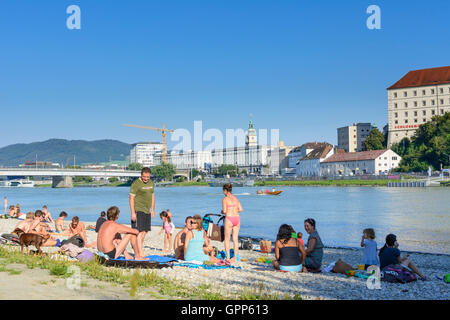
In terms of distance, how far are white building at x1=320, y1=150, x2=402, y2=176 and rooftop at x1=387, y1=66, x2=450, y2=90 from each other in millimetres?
21755

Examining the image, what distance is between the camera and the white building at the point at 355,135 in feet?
568

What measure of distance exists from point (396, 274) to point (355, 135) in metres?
171

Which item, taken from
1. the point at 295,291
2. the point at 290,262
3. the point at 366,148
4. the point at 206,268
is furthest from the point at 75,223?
the point at 366,148

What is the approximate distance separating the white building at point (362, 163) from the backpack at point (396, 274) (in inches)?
4429

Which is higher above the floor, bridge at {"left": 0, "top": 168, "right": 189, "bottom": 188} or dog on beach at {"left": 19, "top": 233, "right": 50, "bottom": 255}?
bridge at {"left": 0, "top": 168, "right": 189, "bottom": 188}

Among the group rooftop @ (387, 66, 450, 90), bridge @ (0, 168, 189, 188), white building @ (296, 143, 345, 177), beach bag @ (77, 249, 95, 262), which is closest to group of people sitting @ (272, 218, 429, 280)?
beach bag @ (77, 249, 95, 262)

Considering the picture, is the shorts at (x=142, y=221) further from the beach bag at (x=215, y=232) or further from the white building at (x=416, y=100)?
the white building at (x=416, y=100)

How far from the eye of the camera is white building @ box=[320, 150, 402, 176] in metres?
120

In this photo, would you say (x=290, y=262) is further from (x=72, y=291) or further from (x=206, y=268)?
(x=72, y=291)

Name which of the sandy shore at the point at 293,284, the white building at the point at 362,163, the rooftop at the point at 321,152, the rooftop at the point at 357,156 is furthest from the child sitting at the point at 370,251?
the rooftop at the point at 321,152

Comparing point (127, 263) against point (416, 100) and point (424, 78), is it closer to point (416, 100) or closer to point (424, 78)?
point (416, 100)

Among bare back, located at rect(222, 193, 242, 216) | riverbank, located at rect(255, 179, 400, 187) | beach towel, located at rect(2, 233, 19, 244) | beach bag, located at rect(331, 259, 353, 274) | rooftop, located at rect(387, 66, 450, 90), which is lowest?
riverbank, located at rect(255, 179, 400, 187)

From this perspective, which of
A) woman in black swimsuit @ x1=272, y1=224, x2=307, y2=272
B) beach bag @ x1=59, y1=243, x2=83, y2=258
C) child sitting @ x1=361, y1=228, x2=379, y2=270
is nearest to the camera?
woman in black swimsuit @ x1=272, y1=224, x2=307, y2=272

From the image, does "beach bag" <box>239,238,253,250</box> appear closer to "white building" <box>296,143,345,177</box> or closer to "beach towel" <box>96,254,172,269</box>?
"beach towel" <box>96,254,172,269</box>
